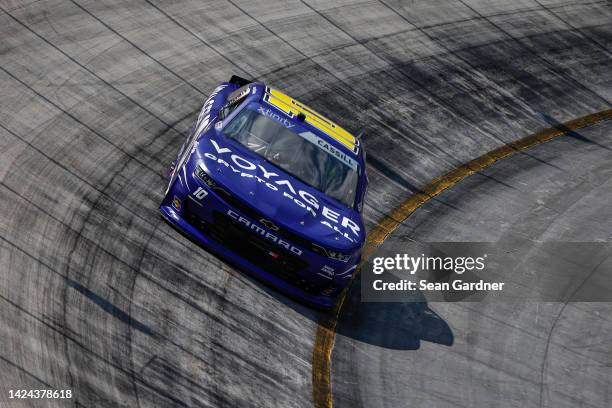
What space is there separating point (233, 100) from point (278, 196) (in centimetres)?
196

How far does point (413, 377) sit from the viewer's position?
10.9 m

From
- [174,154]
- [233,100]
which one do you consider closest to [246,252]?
[233,100]

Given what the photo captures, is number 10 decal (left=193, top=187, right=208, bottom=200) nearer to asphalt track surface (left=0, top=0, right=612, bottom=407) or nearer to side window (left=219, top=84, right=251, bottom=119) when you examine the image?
asphalt track surface (left=0, top=0, right=612, bottom=407)

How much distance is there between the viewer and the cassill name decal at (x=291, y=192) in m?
10.7

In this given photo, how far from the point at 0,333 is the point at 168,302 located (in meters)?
1.93

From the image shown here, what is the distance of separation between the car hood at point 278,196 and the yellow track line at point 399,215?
1196 millimetres

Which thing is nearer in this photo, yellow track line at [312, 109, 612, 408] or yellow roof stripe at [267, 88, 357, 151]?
yellow track line at [312, 109, 612, 408]

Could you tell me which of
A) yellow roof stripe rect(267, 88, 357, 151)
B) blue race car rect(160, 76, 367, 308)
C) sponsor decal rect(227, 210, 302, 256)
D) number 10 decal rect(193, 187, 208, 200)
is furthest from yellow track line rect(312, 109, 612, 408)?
number 10 decal rect(193, 187, 208, 200)

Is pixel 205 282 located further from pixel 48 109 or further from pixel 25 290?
pixel 48 109

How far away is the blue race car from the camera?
34.4 ft

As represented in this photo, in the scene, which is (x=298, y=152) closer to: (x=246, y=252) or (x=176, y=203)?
(x=246, y=252)

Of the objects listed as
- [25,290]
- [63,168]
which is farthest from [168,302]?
[63,168]

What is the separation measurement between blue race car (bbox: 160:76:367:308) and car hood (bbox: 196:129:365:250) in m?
0.01

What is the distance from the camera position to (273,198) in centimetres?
1059
